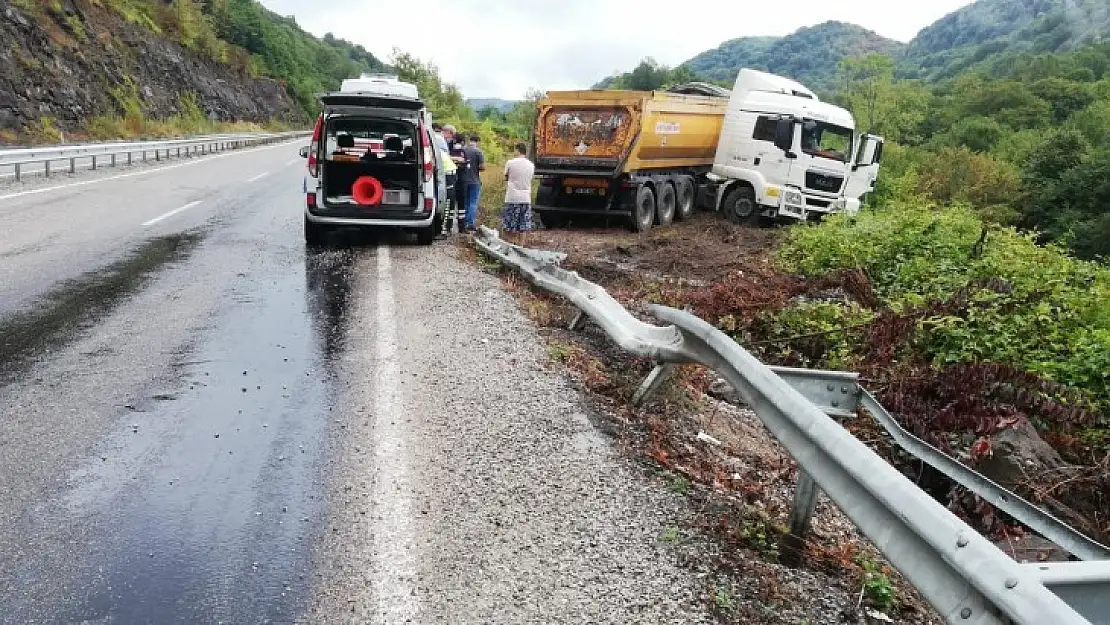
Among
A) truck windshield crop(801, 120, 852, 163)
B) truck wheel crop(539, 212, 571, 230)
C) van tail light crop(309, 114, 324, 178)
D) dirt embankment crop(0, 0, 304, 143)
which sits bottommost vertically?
truck wheel crop(539, 212, 571, 230)

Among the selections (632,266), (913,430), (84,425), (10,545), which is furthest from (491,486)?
(632,266)

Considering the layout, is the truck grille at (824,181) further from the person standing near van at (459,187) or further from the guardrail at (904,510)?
the guardrail at (904,510)

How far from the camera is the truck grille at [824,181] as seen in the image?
1811cm

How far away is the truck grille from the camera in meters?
18.1

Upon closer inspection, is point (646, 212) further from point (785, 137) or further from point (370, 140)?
point (370, 140)

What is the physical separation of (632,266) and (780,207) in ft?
24.1

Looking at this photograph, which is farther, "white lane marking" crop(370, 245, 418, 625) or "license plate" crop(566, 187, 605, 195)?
"license plate" crop(566, 187, 605, 195)

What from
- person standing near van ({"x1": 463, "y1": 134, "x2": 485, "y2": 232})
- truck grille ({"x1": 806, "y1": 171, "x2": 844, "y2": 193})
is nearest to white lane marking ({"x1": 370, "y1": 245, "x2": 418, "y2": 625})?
person standing near van ({"x1": 463, "y1": 134, "x2": 485, "y2": 232})

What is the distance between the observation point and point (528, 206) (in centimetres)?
1404

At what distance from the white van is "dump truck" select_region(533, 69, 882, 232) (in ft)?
15.7

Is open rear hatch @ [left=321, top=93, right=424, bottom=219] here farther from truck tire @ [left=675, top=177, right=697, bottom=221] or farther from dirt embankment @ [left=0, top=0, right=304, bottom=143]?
dirt embankment @ [left=0, top=0, right=304, bottom=143]

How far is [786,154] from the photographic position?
18.1 m

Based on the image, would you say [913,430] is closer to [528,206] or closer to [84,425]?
[84,425]

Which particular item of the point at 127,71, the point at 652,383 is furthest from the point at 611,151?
the point at 127,71
